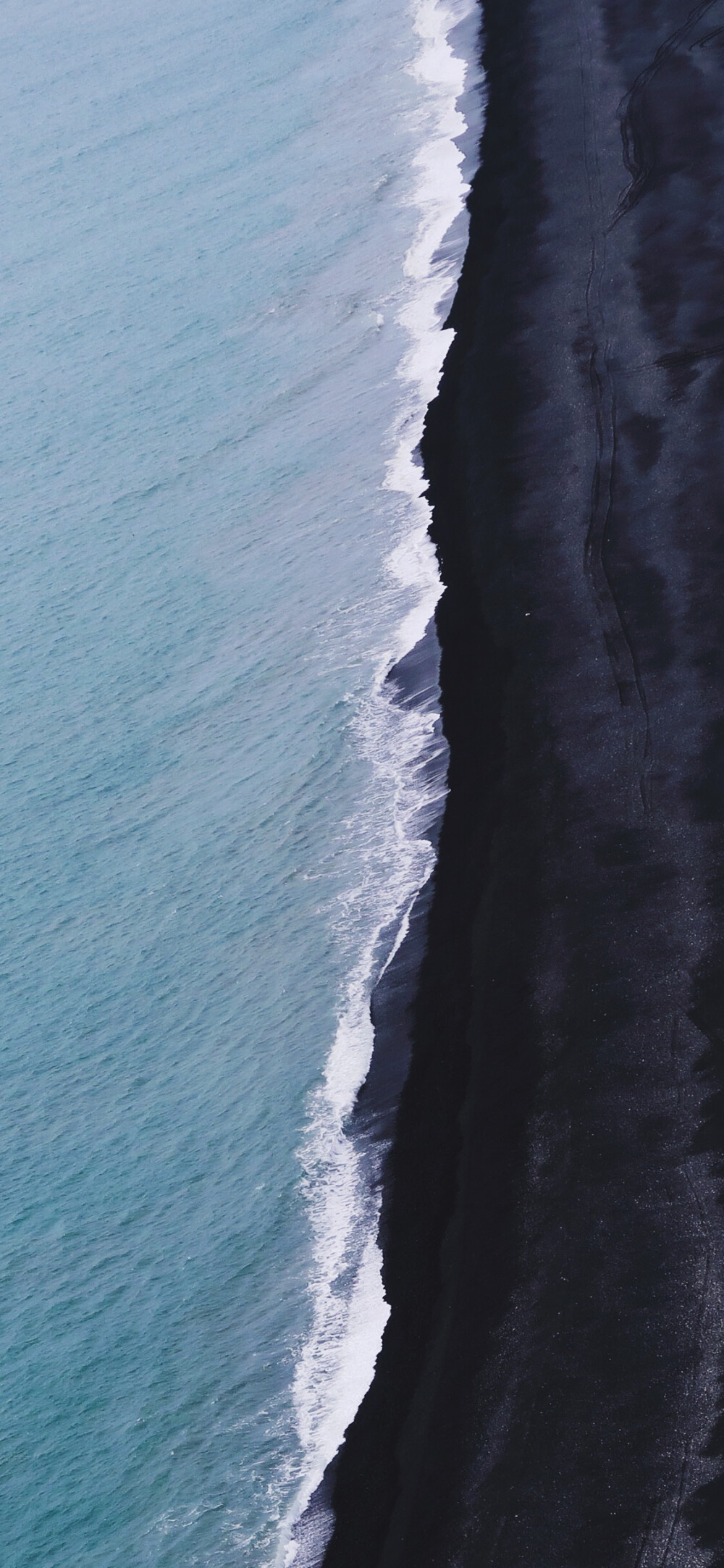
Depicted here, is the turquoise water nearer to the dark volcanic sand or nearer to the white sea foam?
the white sea foam

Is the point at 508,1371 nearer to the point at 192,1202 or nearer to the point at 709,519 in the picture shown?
the point at 192,1202

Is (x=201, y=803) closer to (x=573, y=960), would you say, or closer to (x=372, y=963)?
(x=372, y=963)

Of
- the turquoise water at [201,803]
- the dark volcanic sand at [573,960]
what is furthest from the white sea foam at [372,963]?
the dark volcanic sand at [573,960]

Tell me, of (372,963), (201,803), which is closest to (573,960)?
(372,963)

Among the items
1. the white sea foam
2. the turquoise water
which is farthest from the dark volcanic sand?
the turquoise water

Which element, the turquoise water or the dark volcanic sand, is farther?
the turquoise water

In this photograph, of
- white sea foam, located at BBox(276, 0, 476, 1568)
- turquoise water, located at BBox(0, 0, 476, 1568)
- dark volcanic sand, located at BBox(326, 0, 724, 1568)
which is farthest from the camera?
turquoise water, located at BBox(0, 0, 476, 1568)

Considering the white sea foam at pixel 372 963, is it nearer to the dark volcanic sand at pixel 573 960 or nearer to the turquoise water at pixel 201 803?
the turquoise water at pixel 201 803
